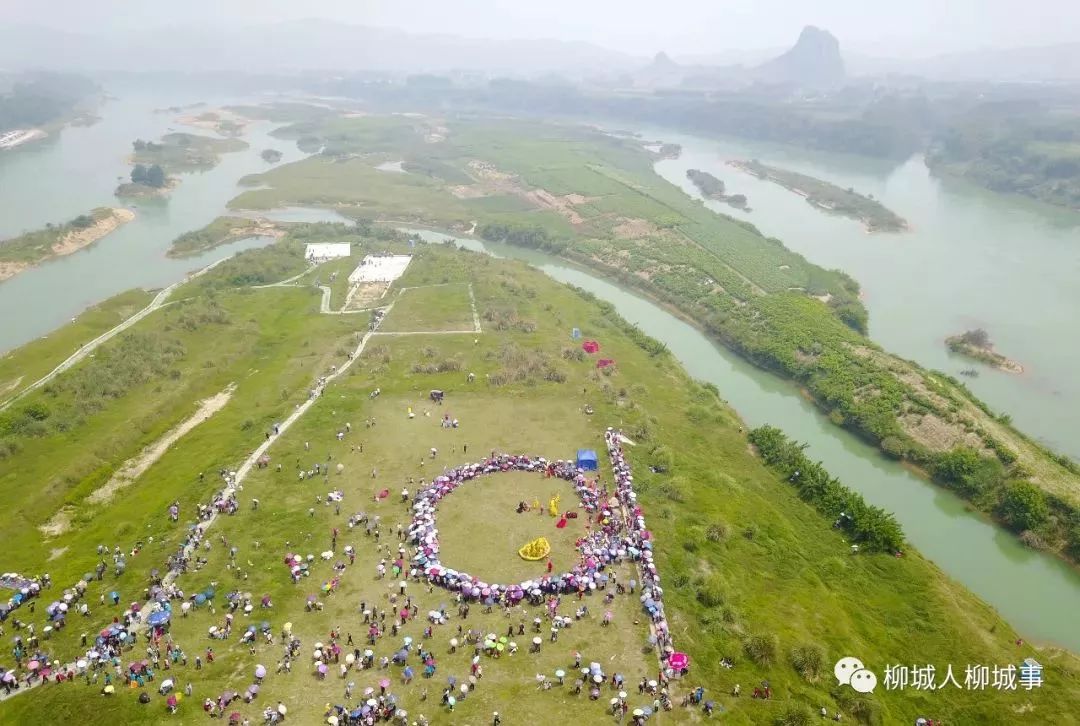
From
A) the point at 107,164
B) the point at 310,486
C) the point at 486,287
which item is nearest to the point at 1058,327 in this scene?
the point at 486,287

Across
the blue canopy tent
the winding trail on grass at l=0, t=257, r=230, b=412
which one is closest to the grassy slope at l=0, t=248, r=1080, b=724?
the blue canopy tent

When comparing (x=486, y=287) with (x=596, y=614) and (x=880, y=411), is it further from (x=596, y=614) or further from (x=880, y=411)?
(x=596, y=614)

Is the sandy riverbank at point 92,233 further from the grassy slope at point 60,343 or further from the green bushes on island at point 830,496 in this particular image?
the green bushes on island at point 830,496

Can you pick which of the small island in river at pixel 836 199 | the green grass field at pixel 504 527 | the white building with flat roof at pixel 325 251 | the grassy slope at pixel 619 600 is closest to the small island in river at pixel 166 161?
the white building with flat roof at pixel 325 251

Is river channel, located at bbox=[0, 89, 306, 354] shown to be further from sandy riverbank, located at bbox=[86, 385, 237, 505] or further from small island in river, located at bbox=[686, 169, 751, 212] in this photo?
small island in river, located at bbox=[686, 169, 751, 212]

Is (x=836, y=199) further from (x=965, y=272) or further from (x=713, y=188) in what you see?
(x=965, y=272)

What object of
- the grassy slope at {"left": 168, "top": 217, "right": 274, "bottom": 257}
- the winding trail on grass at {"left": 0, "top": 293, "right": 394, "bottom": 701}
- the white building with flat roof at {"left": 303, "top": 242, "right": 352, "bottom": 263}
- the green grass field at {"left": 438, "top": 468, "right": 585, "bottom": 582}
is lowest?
the grassy slope at {"left": 168, "top": 217, "right": 274, "bottom": 257}
